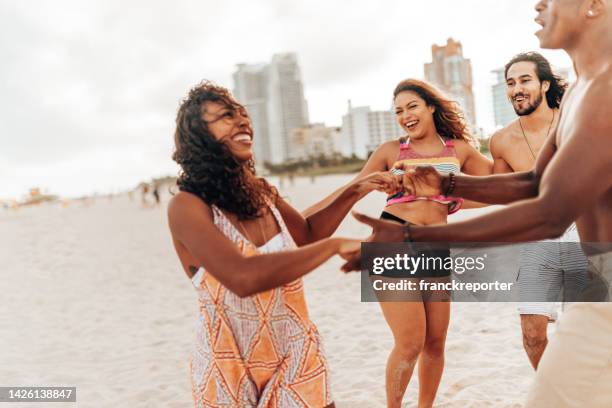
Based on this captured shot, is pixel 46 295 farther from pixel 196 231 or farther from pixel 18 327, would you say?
pixel 196 231

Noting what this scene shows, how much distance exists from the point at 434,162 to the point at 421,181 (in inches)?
17.4

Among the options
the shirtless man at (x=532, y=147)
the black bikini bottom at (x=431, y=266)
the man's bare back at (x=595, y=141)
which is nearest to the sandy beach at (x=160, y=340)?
the shirtless man at (x=532, y=147)

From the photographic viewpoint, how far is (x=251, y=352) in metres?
2.10

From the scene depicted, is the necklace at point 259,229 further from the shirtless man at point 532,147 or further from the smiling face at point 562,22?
the shirtless man at point 532,147

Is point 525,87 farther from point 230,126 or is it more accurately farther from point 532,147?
point 230,126

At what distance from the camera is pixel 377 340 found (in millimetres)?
6402

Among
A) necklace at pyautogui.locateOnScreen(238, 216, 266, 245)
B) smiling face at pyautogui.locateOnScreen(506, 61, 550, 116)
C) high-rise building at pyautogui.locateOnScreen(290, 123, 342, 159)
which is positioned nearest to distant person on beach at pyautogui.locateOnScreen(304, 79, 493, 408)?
smiling face at pyautogui.locateOnScreen(506, 61, 550, 116)

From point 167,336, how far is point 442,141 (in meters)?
4.98

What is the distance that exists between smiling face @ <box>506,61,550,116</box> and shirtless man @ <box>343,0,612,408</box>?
1998 mm

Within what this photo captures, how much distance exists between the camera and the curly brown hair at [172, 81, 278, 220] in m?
2.18

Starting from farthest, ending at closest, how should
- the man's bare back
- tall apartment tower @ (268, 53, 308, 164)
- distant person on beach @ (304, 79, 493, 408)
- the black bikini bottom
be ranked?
tall apartment tower @ (268, 53, 308, 164) → distant person on beach @ (304, 79, 493, 408) → the black bikini bottom → the man's bare back

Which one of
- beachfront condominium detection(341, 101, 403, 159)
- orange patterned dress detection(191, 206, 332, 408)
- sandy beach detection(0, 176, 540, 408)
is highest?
beachfront condominium detection(341, 101, 403, 159)

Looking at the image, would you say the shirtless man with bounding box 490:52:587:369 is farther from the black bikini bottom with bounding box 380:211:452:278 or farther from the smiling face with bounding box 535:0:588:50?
the smiling face with bounding box 535:0:588:50

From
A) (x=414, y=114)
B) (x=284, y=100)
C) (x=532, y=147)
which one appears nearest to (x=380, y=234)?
(x=414, y=114)
